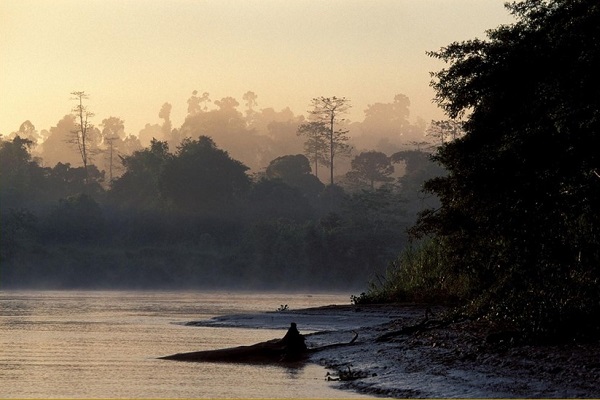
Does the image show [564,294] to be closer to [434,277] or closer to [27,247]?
[434,277]

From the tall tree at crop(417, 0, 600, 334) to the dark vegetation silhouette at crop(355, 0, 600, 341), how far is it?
3 centimetres

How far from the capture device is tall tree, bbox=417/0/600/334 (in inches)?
893

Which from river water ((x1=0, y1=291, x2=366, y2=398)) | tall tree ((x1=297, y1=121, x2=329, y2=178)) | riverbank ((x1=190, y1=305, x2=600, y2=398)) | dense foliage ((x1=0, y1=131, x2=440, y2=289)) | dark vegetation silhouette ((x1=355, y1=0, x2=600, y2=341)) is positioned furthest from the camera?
tall tree ((x1=297, y1=121, x2=329, y2=178))

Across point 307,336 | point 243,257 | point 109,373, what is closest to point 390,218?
point 243,257

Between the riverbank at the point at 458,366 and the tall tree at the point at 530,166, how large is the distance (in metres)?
1.09

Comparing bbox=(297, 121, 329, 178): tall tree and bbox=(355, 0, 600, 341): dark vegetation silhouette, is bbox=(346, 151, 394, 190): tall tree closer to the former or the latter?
bbox=(297, 121, 329, 178): tall tree

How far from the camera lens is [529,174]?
82.3 ft

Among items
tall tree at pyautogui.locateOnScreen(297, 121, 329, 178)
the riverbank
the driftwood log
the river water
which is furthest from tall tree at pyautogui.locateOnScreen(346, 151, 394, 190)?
the driftwood log

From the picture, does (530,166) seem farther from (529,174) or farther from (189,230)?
(189,230)

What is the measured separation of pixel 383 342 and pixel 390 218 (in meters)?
102

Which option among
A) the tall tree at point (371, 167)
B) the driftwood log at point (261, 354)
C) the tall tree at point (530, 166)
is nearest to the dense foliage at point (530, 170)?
the tall tree at point (530, 166)

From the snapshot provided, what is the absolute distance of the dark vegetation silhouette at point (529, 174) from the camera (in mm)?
22406

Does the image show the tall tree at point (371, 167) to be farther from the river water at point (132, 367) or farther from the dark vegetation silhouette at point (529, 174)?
the dark vegetation silhouette at point (529, 174)

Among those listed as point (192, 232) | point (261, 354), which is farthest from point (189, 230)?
point (261, 354)
